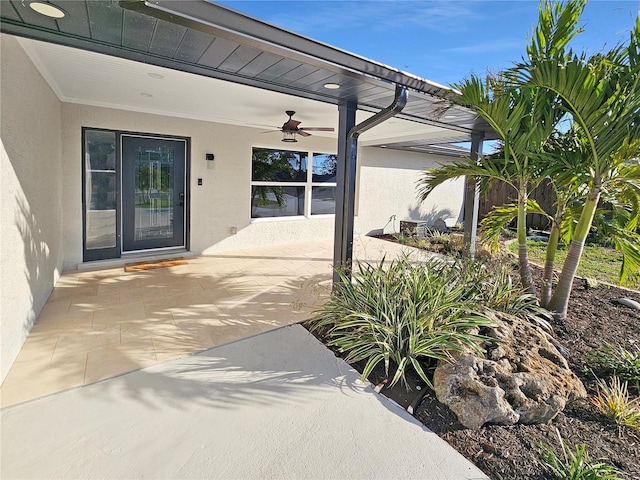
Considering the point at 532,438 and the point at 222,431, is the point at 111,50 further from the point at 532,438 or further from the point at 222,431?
the point at 532,438

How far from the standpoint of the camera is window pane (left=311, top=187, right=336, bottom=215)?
31.7 ft

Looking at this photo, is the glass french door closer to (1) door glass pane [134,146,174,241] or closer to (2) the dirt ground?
(1) door glass pane [134,146,174,241]

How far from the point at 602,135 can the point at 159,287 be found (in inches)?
225

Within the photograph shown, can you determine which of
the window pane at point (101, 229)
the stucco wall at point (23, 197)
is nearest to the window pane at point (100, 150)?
the window pane at point (101, 229)

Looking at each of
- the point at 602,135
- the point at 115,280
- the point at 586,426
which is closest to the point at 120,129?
the point at 115,280

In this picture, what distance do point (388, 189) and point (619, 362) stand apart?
27.8 ft

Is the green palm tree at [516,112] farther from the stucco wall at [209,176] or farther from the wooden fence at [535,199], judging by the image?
the wooden fence at [535,199]

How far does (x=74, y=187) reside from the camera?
6047 millimetres

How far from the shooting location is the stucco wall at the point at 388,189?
10539 mm

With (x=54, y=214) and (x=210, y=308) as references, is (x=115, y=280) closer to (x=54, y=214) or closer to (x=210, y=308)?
(x=54, y=214)

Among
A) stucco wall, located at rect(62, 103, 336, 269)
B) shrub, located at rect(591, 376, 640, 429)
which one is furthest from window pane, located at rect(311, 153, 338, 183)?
shrub, located at rect(591, 376, 640, 429)

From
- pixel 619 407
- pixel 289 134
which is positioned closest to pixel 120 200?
pixel 289 134

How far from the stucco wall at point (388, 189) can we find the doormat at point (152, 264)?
5.40 metres

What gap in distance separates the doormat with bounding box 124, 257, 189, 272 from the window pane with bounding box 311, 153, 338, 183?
13.8ft
